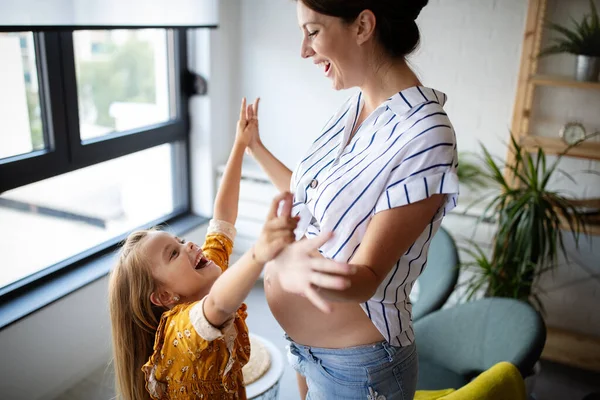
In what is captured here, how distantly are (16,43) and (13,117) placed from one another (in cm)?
27

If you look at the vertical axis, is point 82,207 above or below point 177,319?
below

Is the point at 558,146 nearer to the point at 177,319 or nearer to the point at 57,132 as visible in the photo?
the point at 177,319

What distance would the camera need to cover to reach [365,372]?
1.10 m

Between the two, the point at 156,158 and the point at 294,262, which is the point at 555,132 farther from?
the point at 294,262

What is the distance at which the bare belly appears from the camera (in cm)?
111

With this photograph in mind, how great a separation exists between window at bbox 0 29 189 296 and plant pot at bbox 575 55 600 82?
78.9 inches

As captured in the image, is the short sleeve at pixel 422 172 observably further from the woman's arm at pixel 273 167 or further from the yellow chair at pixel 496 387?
the yellow chair at pixel 496 387

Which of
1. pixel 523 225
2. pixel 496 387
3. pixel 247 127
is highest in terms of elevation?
pixel 247 127

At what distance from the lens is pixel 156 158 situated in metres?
3.11

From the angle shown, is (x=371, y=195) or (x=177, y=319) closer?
(x=371, y=195)

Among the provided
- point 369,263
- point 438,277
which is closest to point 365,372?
point 369,263

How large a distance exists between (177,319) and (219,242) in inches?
12.7

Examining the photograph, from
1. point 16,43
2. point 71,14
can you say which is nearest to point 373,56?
point 71,14

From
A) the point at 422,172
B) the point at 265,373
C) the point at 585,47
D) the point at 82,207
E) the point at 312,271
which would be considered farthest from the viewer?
the point at 82,207
